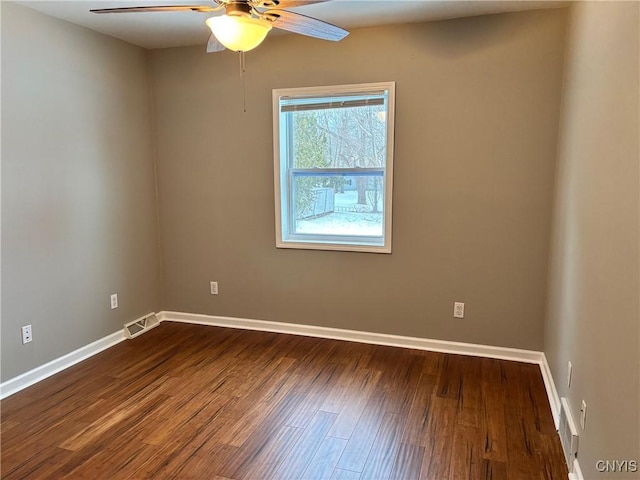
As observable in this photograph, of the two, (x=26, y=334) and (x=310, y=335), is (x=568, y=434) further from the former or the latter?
(x=26, y=334)

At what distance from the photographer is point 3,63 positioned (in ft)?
8.79

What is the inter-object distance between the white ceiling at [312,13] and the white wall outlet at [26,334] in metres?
2.06

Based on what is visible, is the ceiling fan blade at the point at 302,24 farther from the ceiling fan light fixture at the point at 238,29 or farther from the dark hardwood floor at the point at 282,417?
the dark hardwood floor at the point at 282,417

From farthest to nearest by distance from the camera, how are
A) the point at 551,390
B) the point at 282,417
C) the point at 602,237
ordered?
1. the point at 551,390
2. the point at 282,417
3. the point at 602,237

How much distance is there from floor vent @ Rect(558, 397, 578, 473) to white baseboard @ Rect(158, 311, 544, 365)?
0.89 meters

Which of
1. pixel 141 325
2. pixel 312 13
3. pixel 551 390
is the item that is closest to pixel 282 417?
pixel 551 390

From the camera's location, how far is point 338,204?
3670 mm

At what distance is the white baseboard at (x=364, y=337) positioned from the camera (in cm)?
332

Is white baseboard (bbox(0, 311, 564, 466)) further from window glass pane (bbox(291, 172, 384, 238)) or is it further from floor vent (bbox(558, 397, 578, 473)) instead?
window glass pane (bbox(291, 172, 384, 238))

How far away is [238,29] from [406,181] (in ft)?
6.19

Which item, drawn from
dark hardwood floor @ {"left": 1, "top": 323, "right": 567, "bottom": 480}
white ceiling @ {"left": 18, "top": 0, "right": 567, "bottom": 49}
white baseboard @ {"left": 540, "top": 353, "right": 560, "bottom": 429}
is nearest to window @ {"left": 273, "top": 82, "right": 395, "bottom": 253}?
white ceiling @ {"left": 18, "top": 0, "right": 567, "bottom": 49}

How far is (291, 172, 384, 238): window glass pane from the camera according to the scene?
3.55m

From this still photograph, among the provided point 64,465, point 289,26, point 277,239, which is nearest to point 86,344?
point 64,465

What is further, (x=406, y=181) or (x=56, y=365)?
(x=406, y=181)
